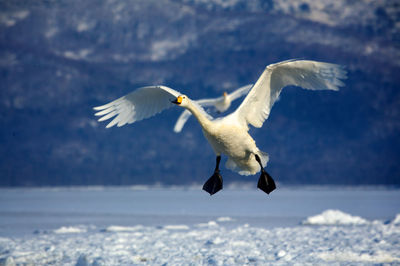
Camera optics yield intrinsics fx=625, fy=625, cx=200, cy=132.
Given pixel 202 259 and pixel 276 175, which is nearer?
pixel 202 259

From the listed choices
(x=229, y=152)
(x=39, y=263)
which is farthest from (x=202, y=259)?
(x=229, y=152)

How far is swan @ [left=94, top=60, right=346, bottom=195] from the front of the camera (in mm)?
8547

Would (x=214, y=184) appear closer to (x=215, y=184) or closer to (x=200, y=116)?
(x=215, y=184)

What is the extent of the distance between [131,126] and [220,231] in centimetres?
9140

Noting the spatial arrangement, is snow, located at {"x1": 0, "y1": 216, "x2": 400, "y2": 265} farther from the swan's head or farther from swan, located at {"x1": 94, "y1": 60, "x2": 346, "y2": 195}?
the swan's head

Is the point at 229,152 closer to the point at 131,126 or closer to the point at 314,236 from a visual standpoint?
the point at 314,236

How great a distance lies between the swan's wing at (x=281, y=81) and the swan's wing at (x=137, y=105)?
1197 mm

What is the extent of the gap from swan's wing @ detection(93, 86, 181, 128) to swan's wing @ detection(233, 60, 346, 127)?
1.20m

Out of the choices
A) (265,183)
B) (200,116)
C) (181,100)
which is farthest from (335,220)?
(181,100)

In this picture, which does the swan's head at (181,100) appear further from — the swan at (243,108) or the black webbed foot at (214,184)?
the black webbed foot at (214,184)

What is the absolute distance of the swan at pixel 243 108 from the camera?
855 cm

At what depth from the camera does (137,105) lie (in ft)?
30.9

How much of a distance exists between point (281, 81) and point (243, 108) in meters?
0.69

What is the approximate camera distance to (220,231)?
19906mm
